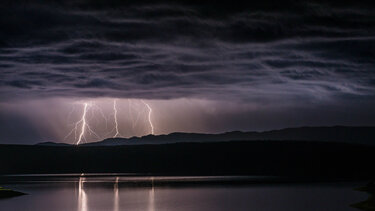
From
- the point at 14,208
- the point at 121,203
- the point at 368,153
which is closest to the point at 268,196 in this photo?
the point at 121,203

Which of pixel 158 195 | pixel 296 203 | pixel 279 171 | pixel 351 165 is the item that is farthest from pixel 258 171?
pixel 296 203

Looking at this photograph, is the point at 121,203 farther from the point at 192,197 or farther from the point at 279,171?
the point at 279,171

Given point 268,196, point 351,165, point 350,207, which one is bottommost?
point 350,207

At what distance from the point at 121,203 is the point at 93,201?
538 cm

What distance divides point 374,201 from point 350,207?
275cm

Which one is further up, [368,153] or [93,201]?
[368,153]

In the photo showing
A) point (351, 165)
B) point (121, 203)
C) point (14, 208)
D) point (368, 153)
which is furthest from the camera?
point (368, 153)

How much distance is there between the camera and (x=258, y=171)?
190 meters

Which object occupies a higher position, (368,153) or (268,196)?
(368,153)

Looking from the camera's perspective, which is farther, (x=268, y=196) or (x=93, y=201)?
(x=268, y=196)

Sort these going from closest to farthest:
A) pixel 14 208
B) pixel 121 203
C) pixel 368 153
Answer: pixel 14 208
pixel 121 203
pixel 368 153

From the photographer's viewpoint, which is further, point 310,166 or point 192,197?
point 310,166

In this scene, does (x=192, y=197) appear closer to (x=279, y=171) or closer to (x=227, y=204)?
(x=227, y=204)

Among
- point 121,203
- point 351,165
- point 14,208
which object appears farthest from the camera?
point 351,165
